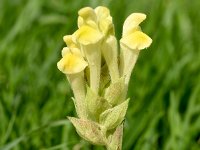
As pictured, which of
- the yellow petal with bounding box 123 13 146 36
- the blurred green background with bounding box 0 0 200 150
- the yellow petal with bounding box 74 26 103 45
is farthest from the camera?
the blurred green background with bounding box 0 0 200 150

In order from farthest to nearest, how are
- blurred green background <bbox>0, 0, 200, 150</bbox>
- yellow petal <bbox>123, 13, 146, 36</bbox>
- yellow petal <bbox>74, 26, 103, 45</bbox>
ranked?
blurred green background <bbox>0, 0, 200, 150</bbox> < yellow petal <bbox>123, 13, 146, 36</bbox> < yellow petal <bbox>74, 26, 103, 45</bbox>

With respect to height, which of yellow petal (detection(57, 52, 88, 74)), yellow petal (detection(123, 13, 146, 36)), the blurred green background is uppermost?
yellow petal (detection(123, 13, 146, 36))

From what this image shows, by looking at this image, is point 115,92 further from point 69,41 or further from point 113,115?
point 69,41

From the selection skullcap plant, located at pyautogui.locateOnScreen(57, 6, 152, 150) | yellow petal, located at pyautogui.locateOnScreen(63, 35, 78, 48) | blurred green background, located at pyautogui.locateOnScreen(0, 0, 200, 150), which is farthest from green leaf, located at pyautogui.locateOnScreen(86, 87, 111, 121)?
blurred green background, located at pyautogui.locateOnScreen(0, 0, 200, 150)

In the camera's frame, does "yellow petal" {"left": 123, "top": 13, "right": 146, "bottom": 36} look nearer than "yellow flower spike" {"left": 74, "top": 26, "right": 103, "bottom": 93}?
No

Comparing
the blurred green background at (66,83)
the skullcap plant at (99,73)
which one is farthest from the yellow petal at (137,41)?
the blurred green background at (66,83)

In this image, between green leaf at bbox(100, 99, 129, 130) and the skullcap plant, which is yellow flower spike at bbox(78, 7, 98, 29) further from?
green leaf at bbox(100, 99, 129, 130)

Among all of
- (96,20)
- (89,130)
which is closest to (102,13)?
(96,20)
